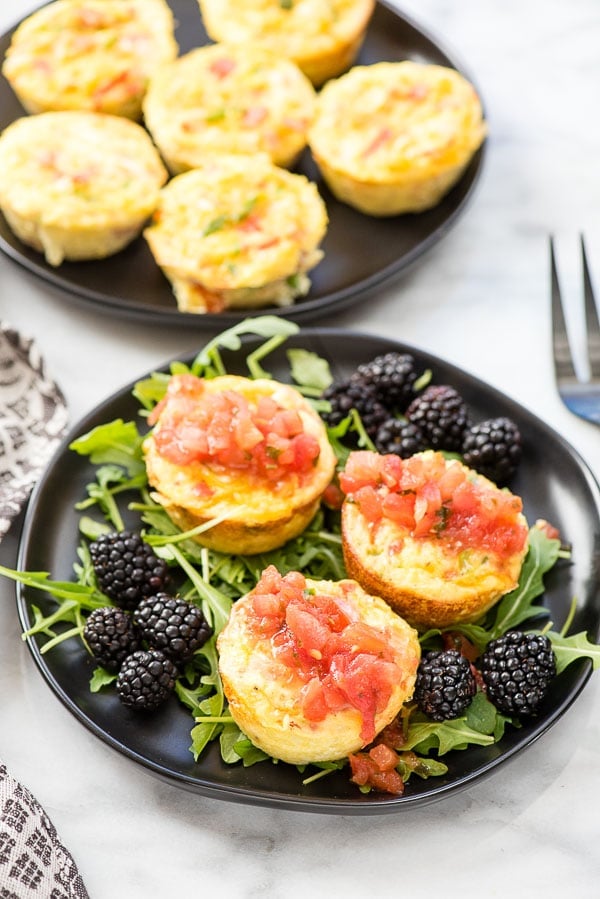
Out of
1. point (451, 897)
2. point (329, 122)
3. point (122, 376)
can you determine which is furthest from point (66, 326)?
point (451, 897)

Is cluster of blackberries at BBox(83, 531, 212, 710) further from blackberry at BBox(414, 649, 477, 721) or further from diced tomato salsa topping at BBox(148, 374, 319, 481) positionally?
→ blackberry at BBox(414, 649, 477, 721)

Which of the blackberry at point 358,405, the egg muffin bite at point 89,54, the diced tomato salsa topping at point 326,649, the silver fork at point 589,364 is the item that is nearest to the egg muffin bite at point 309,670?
the diced tomato salsa topping at point 326,649

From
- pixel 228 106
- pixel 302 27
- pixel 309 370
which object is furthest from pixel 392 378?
pixel 302 27

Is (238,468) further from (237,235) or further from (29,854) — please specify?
(29,854)

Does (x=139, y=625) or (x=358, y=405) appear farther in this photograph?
(x=358, y=405)

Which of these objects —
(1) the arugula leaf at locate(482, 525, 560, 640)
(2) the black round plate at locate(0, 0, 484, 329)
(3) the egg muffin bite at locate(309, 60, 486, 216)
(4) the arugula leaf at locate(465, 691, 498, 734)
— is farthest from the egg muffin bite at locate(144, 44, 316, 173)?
(4) the arugula leaf at locate(465, 691, 498, 734)

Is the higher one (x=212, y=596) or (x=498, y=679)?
(x=212, y=596)
